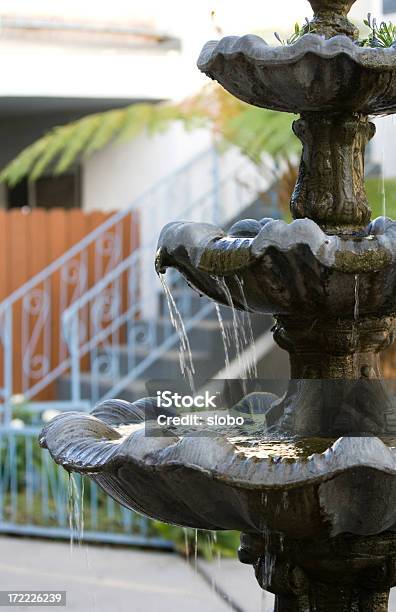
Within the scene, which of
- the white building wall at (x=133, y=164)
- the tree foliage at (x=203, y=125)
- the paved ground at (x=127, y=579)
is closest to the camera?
the paved ground at (x=127, y=579)

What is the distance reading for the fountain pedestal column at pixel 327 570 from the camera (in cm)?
288

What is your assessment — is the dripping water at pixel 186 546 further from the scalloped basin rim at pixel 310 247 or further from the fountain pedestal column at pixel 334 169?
the scalloped basin rim at pixel 310 247

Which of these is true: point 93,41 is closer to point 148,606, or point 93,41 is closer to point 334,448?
point 148,606

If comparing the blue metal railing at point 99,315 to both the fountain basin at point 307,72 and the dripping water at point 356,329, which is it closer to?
the dripping water at point 356,329

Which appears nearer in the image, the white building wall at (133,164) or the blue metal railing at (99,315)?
the blue metal railing at (99,315)

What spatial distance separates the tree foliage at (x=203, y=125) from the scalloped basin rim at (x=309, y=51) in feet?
17.6

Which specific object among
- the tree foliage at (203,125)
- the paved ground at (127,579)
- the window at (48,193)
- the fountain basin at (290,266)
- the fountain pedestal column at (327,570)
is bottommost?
the paved ground at (127,579)

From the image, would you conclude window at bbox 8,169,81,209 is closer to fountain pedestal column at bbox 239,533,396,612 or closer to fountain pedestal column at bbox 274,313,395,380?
fountain pedestal column at bbox 274,313,395,380

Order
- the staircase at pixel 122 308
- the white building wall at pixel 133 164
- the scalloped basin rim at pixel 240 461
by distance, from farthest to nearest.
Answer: the white building wall at pixel 133 164, the staircase at pixel 122 308, the scalloped basin rim at pixel 240 461

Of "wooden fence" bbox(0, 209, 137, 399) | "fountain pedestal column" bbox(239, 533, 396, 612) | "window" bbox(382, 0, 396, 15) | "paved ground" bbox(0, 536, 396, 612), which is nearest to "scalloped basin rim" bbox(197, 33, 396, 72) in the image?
"fountain pedestal column" bbox(239, 533, 396, 612)

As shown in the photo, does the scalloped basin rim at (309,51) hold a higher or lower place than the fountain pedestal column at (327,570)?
higher

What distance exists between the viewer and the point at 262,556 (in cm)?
306

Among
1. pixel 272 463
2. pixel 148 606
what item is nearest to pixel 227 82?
pixel 272 463

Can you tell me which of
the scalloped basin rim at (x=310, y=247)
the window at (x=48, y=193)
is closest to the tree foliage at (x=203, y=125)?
the window at (x=48, y=193)
